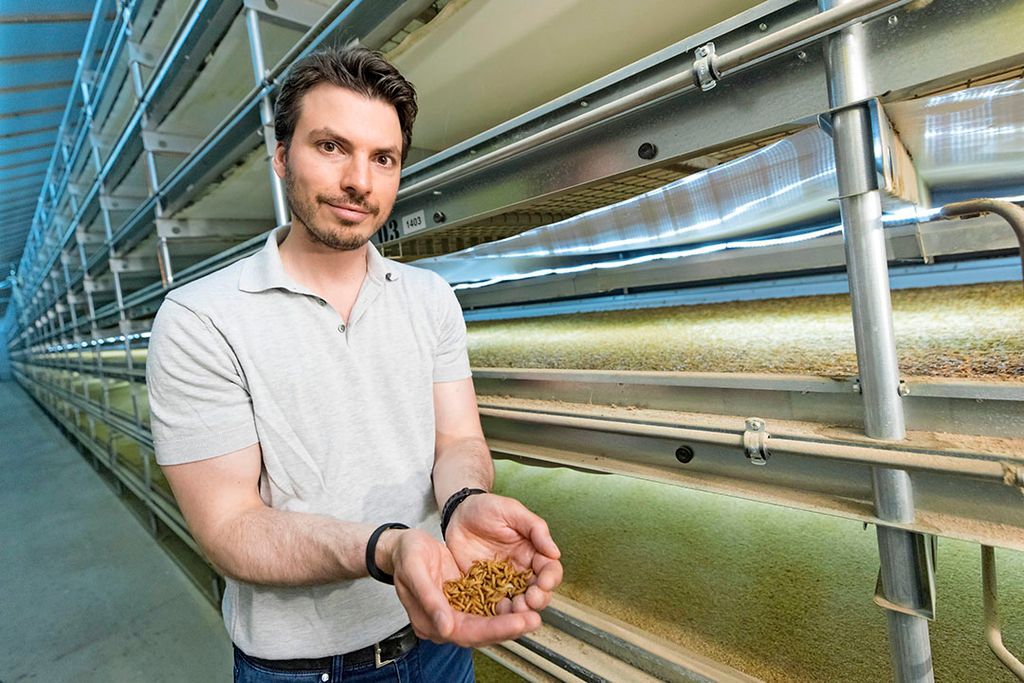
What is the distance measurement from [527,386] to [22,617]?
2.87 meters

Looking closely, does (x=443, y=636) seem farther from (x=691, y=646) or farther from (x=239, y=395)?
(x=691, y=646)

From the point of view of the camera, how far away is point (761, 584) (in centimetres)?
99

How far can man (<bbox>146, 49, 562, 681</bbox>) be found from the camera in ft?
2.12

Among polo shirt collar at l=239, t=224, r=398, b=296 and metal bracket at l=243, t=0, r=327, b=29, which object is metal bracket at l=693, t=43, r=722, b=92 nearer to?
polo shirt collar at l=239, t=224, r=398, b=296

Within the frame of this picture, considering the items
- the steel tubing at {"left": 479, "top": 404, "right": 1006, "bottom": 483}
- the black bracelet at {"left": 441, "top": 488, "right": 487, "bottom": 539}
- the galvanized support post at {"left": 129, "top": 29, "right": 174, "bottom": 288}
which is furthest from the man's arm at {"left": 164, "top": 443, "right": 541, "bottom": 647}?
the galvanized support post at {"left": 129, "top": 29, "right": 174, "bottom": 288}

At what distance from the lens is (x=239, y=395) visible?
688 mm

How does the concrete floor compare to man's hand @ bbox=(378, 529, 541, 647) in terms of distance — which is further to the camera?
the concrete floor

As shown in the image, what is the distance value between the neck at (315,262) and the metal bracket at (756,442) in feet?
2.18

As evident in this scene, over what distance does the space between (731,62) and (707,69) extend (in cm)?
3

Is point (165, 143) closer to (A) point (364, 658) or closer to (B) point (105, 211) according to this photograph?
(B) point (105, 211)

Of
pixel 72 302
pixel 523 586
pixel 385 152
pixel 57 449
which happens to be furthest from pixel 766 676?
pixel 57 449

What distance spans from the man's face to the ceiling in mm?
3265

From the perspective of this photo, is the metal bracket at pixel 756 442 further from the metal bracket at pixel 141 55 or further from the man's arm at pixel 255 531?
the metal bracket at pixel 141 55

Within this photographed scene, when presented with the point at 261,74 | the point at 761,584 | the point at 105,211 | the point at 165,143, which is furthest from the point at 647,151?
the point at 105,211
